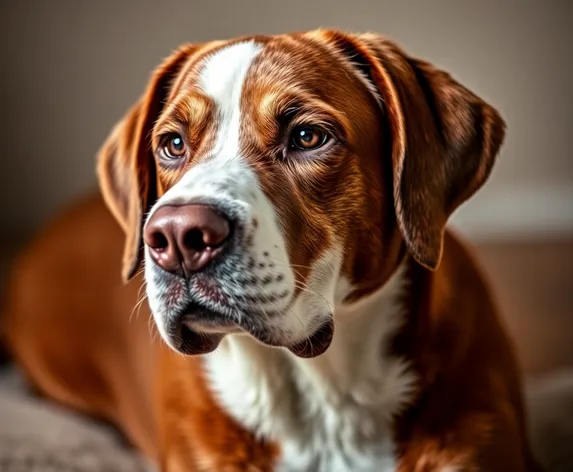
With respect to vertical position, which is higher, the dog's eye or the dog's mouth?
the dog's eye

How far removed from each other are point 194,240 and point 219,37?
2.60 metres

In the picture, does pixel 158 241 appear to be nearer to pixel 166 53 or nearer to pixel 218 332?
pixel 218 332

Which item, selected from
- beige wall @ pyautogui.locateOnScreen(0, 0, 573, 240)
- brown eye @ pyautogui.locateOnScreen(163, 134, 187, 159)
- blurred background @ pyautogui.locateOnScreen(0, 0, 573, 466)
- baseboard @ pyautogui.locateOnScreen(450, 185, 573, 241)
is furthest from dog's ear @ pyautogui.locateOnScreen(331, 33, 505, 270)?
baseboard @ pyautogui.locateOnScreen(450, 185, 573, 241)

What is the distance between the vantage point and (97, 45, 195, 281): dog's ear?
1.92m

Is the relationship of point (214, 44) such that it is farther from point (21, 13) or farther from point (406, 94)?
point (21, 13)

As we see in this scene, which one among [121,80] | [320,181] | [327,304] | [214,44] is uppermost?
[214,44]

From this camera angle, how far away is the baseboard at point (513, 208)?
14.8 feet

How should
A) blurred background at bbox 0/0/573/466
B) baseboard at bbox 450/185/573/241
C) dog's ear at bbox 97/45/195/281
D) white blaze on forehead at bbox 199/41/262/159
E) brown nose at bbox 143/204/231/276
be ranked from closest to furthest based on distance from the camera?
brown nose at bbox 143/204/231/276 → white blaze on forehead at bbox 199/41/262/159 → dog's ear at bbox 97/45/195/281 → blurred background at bbox 0/0/573/466 → baseboard at bbox 450/185/573/241

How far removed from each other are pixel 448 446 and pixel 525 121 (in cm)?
291

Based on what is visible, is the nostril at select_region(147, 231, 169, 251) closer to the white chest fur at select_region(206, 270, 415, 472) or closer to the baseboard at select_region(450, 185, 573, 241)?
the white chest fur at select_region(206, 270, 415, 472)

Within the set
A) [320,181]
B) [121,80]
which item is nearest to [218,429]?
[320,181]

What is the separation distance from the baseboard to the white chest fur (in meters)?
2.76

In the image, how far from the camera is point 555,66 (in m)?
4.38

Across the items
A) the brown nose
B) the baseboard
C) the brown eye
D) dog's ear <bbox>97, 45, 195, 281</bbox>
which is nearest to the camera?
the brown nose
